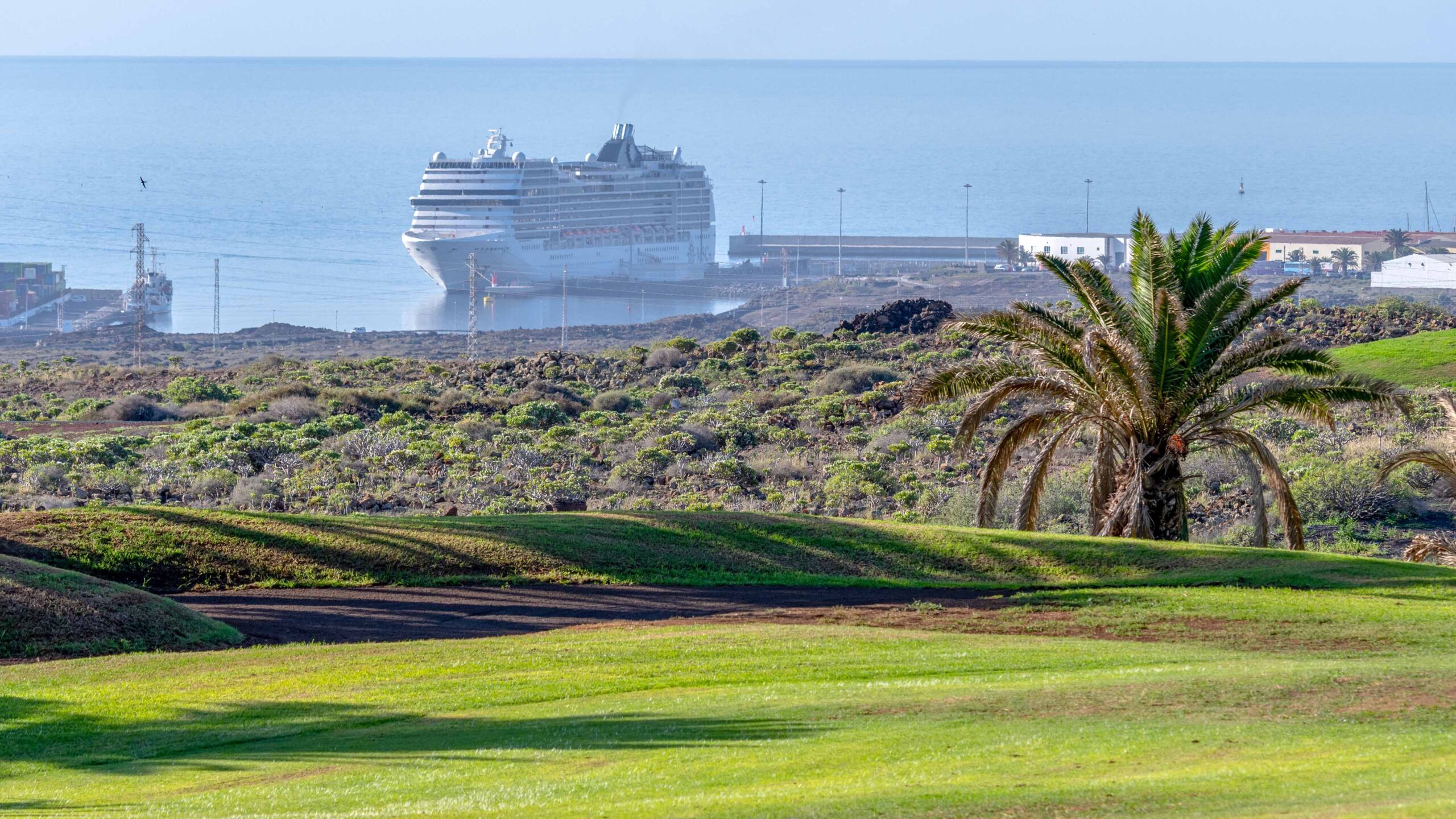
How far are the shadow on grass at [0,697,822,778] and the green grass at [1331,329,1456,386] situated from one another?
2421 centimetres

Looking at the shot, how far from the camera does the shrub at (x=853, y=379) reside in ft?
112

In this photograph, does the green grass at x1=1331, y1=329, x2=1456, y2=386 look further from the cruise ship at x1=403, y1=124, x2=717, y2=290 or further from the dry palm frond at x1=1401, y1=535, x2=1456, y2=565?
the cruise ship at x1=403, y1=124, x2=717, y2=290

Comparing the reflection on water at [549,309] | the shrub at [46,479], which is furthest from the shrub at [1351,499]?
the reflection on water at [549,309]

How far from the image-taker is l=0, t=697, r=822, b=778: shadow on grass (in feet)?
25.5

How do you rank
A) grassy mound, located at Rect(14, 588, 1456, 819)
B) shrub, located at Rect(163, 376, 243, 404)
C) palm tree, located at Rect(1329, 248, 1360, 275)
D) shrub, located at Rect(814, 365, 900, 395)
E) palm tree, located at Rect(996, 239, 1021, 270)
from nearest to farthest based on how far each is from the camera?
1. grassy mound, located at Rect(14, 588, 1456, 819)
2. shrub, located at Rect(814, 365, 900, 395)
3. shrub, located at Rect(163, 376, 243, 404)
4. palm tree, located at Rect(1329, 248, 1360, 275)
5. palm tree, located at Rect(996, 239, 1021, 270)

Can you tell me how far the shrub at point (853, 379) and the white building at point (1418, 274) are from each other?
58.8m

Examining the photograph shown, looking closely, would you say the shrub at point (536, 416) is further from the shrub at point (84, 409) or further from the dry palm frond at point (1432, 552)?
the dry palm frond at point (1432, 552)

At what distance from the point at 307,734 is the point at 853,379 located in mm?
26919

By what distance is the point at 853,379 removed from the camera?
34562mm

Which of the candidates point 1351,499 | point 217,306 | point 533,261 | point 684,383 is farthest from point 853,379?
point 533,261

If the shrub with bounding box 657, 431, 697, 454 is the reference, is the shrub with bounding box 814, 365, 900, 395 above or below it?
above

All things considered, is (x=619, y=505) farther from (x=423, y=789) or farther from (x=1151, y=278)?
(x=423, y=789)

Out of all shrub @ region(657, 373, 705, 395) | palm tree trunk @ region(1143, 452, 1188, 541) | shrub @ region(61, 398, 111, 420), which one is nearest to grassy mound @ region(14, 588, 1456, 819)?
palm tree trunk @ region(1143, 452, 1188, 541)

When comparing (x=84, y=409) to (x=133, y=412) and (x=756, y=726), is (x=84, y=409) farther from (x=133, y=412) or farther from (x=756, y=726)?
(x=756, y=726)
